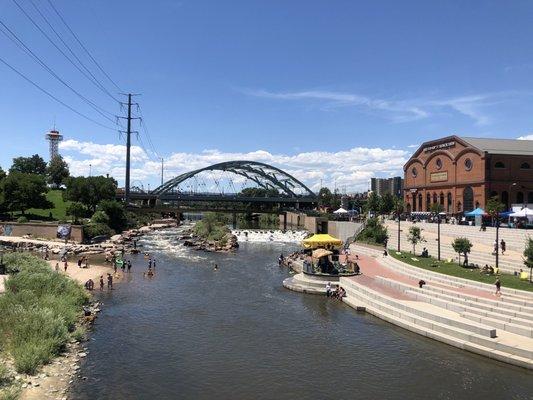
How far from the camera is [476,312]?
27328mm

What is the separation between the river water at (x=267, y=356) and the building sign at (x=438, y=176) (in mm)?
56287

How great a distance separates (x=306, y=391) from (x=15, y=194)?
79.5 metres

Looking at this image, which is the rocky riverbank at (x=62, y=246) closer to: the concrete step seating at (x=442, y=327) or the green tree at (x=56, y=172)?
the concrete step seating at (x=442, y=327)

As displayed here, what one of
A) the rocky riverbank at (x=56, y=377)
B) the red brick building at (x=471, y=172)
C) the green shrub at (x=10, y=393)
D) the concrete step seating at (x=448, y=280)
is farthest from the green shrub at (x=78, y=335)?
the red brick building at (x=471, y=172)

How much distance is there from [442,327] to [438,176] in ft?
217

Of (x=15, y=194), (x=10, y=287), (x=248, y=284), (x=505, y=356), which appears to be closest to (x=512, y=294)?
(x=505, y=356)

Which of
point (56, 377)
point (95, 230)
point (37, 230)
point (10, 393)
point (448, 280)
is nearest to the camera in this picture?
point (10, 393)

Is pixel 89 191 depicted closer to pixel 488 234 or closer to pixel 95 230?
pixel 95 230

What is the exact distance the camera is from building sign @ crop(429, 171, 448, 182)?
280 ft

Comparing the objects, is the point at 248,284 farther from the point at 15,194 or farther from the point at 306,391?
the point at 15,194

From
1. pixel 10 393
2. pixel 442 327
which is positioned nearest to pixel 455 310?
pixel 442 327

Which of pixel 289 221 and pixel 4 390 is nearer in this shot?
pixel 4 390

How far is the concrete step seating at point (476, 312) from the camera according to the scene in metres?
24.5

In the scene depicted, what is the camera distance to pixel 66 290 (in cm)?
3400
